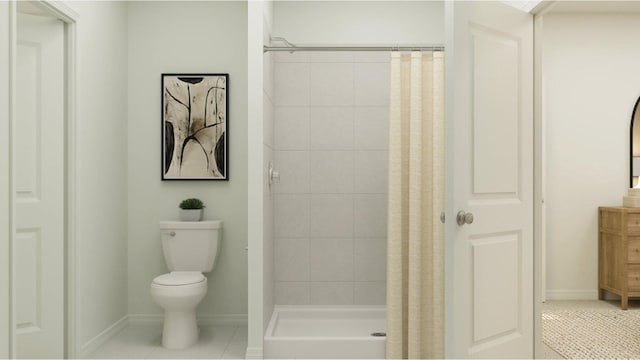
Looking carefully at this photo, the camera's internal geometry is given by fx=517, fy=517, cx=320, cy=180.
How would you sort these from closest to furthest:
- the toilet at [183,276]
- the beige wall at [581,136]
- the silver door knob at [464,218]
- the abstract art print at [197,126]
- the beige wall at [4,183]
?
the beige wall at [4,183], the silver door knob at [464,218], the toilet at [183,276], the abstract art print at [197,126], the beige wall at [581,136]

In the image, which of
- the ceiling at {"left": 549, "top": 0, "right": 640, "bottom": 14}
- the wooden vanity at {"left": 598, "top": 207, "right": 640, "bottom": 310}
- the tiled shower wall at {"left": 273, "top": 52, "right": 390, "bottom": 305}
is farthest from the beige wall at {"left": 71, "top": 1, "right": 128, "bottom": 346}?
the wooden vanity at {"left": 598, "top": 207, "right": 640, "bottom": 310}

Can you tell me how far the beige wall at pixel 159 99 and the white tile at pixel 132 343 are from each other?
0.17 metres

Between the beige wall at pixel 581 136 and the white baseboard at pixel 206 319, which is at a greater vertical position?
the beige wall at pixel 581 136

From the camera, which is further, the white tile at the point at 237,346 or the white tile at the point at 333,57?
the white tile at the point at 333,57

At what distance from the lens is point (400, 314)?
3023mm

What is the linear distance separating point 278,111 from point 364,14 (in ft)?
3.18

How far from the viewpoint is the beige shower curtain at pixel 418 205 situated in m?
2.96

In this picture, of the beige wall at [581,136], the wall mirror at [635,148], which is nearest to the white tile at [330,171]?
the beige wall at [581,136]

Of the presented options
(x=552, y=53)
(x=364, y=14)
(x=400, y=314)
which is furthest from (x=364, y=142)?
(x=552, y=53)

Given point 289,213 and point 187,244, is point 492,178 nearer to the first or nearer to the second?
point 289,213

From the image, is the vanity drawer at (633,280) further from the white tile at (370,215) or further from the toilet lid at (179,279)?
the toilet lid at (179,279)

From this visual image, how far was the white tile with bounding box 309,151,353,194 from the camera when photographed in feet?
12.8

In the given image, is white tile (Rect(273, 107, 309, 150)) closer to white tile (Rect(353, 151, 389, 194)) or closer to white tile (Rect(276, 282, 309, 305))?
white tile (Rect(353, 151, 389, 194))

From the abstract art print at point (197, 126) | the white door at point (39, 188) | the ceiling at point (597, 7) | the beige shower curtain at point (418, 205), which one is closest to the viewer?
the white door at point (39, 188)
